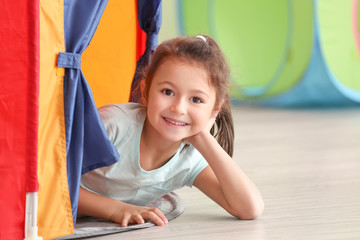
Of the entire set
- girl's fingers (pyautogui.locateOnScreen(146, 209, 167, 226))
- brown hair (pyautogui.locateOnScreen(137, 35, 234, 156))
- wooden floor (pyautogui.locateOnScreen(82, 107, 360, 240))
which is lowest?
wooden floor (pyautogui.locateOnScreen(82, 107, 360, 240))

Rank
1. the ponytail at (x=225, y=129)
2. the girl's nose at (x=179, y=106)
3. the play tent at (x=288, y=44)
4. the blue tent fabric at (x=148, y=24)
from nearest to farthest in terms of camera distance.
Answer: the girl's nose at (x=179, y=106)
the ponytail at (x=225, y=129)
the blue tent fabric at (x=148, y=24)
the play tent at (x=288, y=44)

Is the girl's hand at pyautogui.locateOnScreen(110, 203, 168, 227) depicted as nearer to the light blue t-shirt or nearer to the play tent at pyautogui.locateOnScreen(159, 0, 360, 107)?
the light blue t-shirt

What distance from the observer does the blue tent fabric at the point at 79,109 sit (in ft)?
4.41

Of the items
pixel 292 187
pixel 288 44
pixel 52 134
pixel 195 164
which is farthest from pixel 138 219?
pixel 288 44

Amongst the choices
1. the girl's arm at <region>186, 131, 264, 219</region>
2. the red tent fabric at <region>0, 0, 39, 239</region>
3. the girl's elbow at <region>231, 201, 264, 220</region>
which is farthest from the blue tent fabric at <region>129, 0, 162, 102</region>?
the red tent fabric at <region>0, 0, 39, 239</region>

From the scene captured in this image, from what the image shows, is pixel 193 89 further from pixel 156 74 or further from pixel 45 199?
pixel 45 199

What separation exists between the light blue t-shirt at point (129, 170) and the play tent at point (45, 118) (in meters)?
0.13

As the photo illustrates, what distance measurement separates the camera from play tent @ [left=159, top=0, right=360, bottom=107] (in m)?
3.78

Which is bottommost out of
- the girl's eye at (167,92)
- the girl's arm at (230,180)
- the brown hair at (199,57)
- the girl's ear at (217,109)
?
the girl's arm at (230,180)

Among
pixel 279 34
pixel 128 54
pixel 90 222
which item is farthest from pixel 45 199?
pixel 279 34

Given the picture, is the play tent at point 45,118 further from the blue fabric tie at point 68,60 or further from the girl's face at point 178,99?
the girl's face at point 178,99

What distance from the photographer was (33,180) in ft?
4.16

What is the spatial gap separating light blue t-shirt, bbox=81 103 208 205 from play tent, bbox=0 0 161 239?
0.42 feet

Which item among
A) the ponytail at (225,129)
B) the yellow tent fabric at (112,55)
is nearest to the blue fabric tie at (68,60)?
the ponytail at (225,129)
